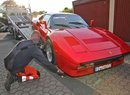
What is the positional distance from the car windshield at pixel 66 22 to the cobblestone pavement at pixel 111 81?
1.79 meters

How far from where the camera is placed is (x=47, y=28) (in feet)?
16.1

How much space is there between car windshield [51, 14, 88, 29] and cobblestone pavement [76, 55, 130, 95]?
1.79 m

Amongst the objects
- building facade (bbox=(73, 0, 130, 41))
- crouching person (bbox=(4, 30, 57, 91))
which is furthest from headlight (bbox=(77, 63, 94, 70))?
building facade (bbox=(73, 0, 130, 41))

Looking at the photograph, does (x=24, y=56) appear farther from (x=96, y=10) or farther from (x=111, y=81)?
(x=96, y=10)

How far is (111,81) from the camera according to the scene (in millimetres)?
3523

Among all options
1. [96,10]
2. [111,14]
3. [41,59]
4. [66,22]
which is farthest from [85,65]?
[96,10]

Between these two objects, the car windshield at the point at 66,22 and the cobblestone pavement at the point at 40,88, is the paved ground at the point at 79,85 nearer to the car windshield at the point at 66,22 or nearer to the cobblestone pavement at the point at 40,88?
the cobblestone pavement at the point at 40,88

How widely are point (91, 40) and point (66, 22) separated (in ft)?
4.87

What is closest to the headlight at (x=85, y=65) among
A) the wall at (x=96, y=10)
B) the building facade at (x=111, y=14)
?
the building facade at (x=111, y=14)

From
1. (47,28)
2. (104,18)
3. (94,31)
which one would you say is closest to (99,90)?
(94,31)

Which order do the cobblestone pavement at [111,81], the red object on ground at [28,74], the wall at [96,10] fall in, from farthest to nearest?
the wall at [96,10] → the red object on ground at [28,74] → the cobblestone pavement at [111,81]

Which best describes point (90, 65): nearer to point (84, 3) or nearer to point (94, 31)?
point (94, 31)

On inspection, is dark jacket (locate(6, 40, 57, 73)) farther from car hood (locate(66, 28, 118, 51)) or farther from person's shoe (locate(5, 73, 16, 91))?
car hood (locate(66, 28, 118, 51))

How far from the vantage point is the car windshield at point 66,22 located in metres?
4.88
